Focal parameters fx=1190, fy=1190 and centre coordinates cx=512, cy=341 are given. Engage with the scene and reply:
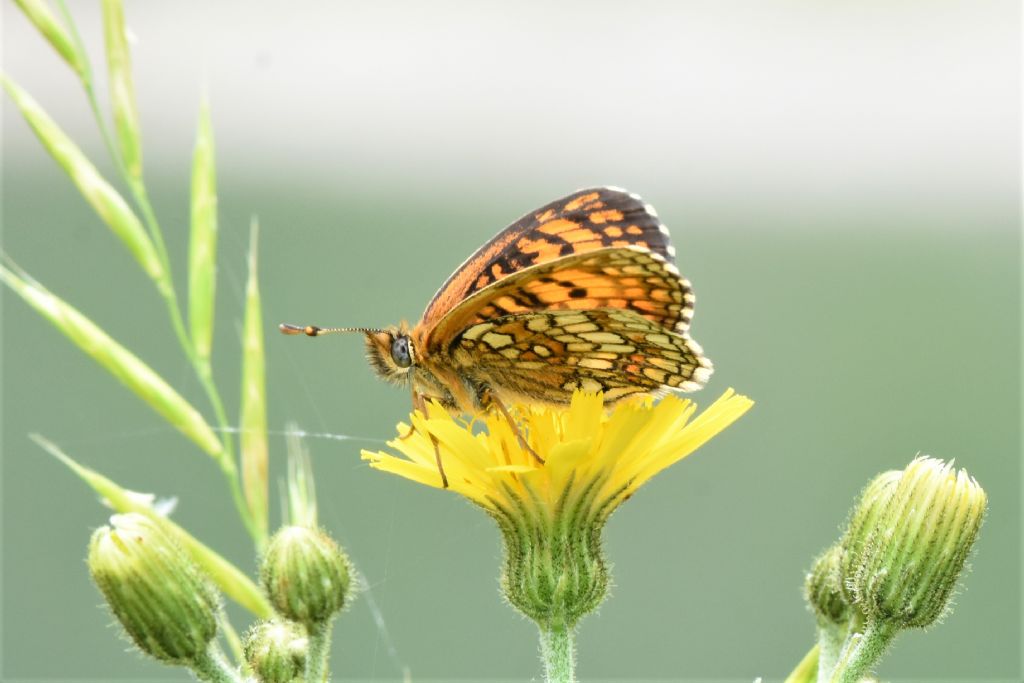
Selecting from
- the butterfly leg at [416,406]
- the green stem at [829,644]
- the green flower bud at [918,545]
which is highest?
the butterfly leg at [416,406]

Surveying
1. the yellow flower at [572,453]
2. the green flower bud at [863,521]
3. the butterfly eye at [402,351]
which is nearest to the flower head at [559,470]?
the yellow flower at [572,453]

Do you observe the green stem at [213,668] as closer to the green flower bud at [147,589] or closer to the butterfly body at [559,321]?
the green flower bud at [147,589]

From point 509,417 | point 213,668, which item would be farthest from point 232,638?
point 509,417

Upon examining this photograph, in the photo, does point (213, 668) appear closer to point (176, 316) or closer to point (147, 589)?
point (147, 589)

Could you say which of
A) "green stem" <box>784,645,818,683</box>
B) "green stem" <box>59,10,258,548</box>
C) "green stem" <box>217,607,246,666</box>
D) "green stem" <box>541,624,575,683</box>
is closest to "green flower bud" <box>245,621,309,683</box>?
"green stem" <box>217,607,246,666</box>

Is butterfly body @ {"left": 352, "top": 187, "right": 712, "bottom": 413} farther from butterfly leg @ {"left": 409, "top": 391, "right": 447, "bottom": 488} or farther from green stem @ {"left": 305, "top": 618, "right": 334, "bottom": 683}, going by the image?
green stem @ {"left": 305, "top": 618, "right": 334, "bottom": 683}

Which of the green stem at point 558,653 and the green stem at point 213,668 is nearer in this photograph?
the green stem at point 558,653
